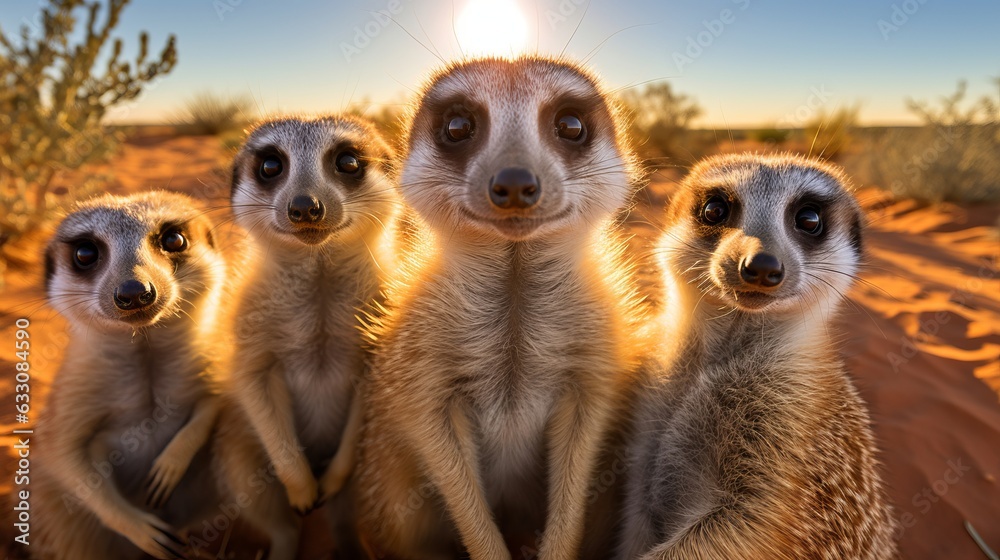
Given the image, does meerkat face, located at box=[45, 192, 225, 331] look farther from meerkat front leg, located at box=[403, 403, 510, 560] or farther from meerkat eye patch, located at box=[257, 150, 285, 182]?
meerkat front leg, located at box=[403, 403, 510, 560]

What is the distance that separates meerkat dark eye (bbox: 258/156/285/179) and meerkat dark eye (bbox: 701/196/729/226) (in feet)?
5.85

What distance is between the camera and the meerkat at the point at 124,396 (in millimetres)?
2479

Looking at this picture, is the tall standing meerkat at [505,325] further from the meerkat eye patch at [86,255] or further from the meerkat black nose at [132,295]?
the meerkat eye patch at [86,255]

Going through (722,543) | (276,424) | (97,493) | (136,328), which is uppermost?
(136,328)

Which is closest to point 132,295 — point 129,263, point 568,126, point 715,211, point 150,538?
point 129,263

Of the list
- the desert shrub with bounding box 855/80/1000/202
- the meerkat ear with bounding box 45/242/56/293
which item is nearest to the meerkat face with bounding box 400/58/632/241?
the meerkat ear with bounding box 45/242/56/293

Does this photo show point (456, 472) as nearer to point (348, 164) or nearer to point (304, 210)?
point (304, 210)

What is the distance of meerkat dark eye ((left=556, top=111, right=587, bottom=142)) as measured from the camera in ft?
6.86

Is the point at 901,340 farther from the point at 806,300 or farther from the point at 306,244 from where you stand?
the point at 306,244

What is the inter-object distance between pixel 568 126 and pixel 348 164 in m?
A: 1.10

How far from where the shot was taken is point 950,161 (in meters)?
10.2

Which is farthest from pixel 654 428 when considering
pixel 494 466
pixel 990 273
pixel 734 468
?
pixel 990 273

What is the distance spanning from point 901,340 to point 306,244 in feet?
13.4

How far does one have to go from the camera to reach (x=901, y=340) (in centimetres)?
433
